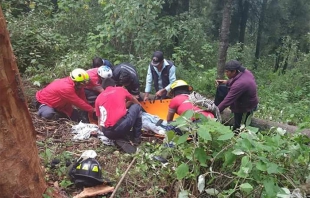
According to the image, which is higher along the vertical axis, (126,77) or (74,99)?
(126,77)

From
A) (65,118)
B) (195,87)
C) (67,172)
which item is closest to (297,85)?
(195,87)

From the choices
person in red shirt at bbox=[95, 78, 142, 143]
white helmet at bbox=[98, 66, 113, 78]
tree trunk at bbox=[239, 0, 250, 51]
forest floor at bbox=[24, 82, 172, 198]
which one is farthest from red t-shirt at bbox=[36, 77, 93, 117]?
tree trunk at bbox=[239, 0, 250, 51]

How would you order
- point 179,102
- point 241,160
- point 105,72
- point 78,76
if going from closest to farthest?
point 241,160 < point 179,102 < point 78,76 < point 105,72

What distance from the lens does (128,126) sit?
5.46m

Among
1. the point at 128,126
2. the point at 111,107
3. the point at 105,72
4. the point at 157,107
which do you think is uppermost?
the point at 105,72

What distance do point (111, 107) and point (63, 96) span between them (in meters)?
1.23

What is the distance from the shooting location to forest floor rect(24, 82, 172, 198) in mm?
4020

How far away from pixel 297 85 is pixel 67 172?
10.4 metres

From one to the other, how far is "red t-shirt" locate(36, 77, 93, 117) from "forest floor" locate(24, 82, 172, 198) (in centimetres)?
31

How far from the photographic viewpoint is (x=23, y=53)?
345 inches

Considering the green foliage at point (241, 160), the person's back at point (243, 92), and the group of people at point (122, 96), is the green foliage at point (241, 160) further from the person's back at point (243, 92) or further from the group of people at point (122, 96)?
the person's back at point (243, 92)

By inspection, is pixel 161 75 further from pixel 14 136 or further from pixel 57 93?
pixel 14 136

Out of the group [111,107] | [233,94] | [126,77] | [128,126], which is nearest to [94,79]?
[126,77]

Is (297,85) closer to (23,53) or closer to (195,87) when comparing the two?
(195,87)
